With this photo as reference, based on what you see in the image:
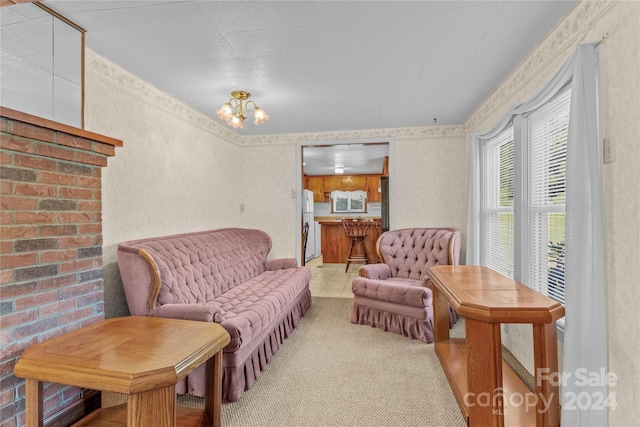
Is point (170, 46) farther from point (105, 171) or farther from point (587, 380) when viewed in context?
point (587, 380)

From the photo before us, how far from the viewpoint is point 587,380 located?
1435 millimetres

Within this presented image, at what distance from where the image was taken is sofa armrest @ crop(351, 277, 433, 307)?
279 centimetres

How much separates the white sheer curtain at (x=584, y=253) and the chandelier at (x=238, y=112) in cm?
228

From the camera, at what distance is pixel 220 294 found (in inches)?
108

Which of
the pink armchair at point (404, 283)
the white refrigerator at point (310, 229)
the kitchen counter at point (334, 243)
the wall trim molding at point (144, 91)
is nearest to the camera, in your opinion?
the wall trim molding at point (144, 91)

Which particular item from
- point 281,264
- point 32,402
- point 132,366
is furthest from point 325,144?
point 32,402

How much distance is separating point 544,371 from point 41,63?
3.16m

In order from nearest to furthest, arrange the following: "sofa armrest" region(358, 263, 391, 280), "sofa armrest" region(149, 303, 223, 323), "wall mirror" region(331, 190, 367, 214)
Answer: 1. "sofa armrest" region(149, 303, 223, 323)
2. "sofa armrest" region(358, 263, 391, 280)
3. "wall mirror" region(331, 190, 367, 214)

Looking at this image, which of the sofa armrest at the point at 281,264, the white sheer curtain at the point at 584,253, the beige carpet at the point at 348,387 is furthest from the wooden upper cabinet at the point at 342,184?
the white sheer curtain at the point at 584,253

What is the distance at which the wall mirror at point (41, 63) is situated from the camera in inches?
62.2

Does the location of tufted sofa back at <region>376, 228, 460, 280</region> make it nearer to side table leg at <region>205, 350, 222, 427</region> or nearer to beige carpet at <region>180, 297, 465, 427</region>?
beige carpet at <region>180, 297, 465, 427</region>

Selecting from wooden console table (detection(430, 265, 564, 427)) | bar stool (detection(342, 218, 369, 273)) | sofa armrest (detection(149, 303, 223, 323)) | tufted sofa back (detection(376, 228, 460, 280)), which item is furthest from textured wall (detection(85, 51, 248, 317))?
bar stool (detection(342, 218, 369, 273))

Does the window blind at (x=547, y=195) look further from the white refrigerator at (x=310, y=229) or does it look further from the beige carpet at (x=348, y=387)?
the white refrigerator at (x=310, y=229)

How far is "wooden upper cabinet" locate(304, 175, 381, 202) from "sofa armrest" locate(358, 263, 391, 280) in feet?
17.3
